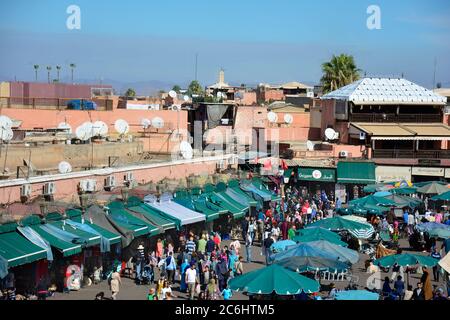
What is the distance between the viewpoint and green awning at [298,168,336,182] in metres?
35.2

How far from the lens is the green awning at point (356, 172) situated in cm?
3522

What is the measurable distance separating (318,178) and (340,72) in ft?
72.4

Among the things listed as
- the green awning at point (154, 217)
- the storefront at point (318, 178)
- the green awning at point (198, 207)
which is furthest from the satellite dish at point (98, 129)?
the storefront at point (318, 178)

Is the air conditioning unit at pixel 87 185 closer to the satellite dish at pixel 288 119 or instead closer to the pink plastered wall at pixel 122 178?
the pink plastered wall at pixel 122 178

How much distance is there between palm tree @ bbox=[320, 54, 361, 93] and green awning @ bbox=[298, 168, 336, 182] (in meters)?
21.6

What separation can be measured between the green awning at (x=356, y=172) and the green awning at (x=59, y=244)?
63.4 feet

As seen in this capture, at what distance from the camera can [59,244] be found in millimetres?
17328

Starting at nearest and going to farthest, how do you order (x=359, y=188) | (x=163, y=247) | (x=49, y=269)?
(x=49, y=269)
(x=163, y=247)
(x=359, y=188)

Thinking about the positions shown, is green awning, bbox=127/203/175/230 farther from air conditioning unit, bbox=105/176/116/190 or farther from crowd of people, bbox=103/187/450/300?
air conditioning unit, bbox=105/176/116/190

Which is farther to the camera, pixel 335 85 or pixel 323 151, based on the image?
pixel 335 85
